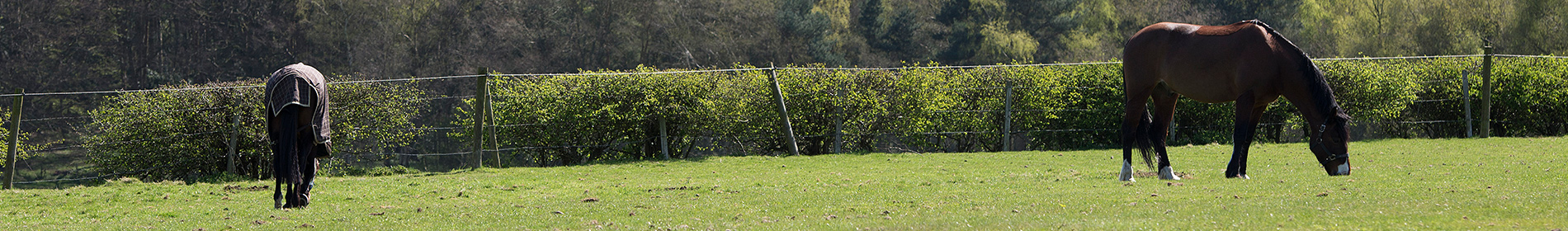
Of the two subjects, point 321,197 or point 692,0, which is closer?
point 321,197

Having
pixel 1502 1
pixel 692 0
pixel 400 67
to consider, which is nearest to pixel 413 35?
pixel 400 67

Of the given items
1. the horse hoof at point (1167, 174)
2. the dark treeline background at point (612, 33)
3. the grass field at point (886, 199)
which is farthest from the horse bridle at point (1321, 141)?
the dark treeline background at point (612, 33)

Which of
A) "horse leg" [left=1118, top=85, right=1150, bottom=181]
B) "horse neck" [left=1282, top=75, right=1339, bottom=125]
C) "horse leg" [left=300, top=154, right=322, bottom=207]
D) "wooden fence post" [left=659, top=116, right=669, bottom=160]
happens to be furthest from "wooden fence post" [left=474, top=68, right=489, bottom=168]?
"horse neck" [left=1282, top=75, right=1339, bottom=125]

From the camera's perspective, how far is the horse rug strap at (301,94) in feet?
25.1

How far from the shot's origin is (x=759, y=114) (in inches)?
622

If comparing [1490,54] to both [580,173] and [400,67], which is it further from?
[400,67]

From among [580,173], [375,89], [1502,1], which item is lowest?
[580,173]

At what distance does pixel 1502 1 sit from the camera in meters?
38.8

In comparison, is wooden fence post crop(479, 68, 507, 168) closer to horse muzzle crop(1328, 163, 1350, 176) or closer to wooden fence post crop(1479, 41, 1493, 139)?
horse muzzle crop(1328, 163, 1350, 176)

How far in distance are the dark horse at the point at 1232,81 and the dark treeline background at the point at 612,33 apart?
74.4 ft

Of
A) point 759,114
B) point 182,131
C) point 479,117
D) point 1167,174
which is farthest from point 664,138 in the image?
point 1167,174

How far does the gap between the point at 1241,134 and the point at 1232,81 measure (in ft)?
1.38

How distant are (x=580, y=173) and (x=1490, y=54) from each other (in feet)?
40.6

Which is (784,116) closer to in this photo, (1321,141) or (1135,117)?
(1135,117)
